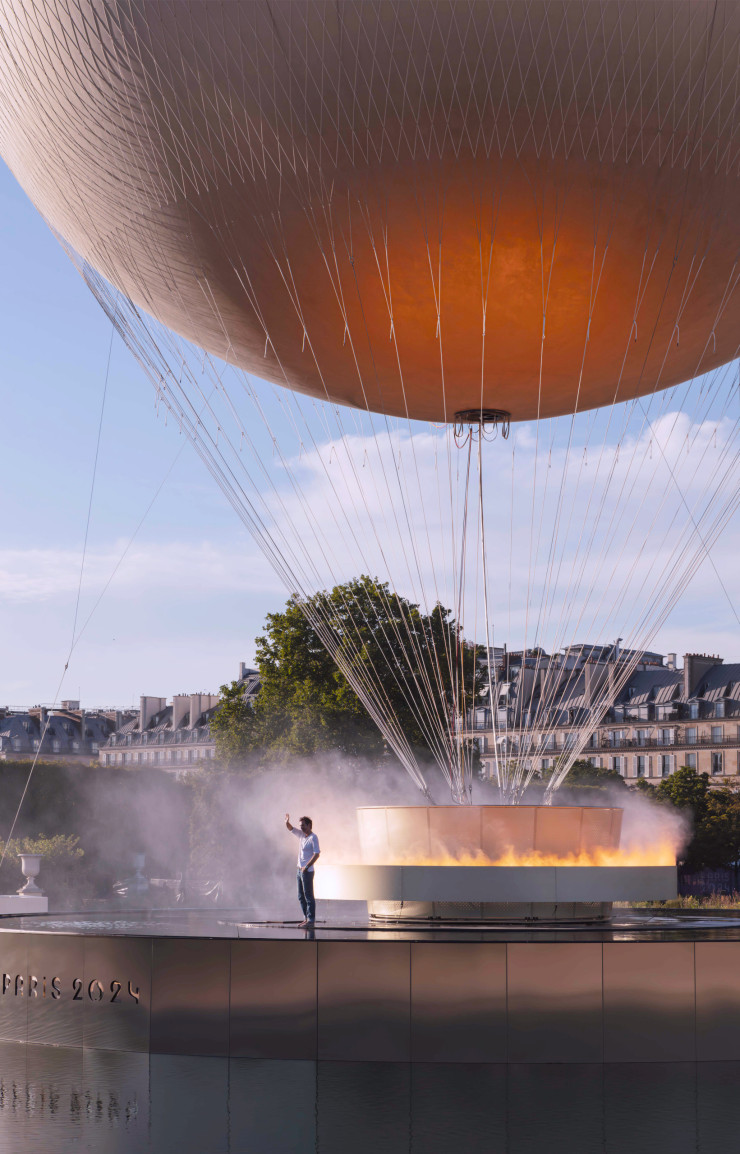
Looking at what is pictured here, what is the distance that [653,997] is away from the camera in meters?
12.1

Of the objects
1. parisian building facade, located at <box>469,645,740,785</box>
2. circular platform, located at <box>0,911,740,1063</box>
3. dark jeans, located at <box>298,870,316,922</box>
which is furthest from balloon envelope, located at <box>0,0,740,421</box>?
parisian building facade, located at <box>469,645,740,785</box>

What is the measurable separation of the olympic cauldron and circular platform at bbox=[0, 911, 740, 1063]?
275 centimetres

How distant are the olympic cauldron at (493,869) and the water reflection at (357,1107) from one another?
3754 mm

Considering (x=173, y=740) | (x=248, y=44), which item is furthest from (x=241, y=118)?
(x=173, y=740)

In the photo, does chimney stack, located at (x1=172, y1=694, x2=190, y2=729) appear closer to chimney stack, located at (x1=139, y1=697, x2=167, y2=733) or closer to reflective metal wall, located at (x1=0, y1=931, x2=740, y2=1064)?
chimney stack, located at (x1=139, y1=697, x2=167, y2=733)

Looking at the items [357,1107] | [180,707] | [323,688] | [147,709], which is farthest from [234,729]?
[147,709]

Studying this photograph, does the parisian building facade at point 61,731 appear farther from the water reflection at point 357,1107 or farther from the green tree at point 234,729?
the water reflection at point 357,1107

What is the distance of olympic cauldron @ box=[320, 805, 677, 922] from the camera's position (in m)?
15.6

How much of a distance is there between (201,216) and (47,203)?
2546mm

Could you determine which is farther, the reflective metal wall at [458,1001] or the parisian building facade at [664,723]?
the parisian building facade at [664,723]

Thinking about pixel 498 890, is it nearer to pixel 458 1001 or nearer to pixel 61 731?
pixel 458 1001

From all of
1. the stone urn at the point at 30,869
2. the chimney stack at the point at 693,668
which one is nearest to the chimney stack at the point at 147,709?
the chimney stack at the point at 693,668

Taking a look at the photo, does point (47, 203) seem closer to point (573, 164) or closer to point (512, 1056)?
point (573, 164)

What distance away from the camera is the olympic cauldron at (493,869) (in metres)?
15.6
